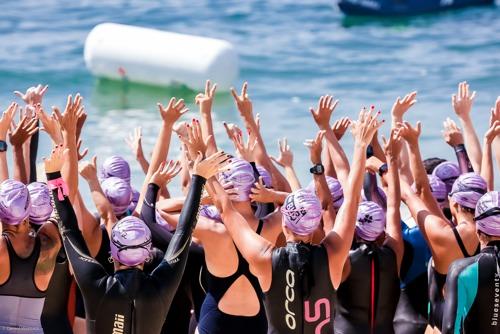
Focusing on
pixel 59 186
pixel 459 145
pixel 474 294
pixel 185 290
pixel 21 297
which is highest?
pixel 59 186

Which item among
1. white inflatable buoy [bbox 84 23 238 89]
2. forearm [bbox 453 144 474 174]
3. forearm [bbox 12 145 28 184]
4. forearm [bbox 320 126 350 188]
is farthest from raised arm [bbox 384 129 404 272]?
white inflatable buoy [bbox 84 23 238 89]

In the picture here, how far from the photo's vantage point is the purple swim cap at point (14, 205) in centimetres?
620

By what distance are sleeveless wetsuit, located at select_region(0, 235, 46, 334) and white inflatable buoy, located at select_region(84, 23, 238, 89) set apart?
14.2 m

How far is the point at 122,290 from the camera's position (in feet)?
19.1

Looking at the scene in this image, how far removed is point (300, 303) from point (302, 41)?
21353 millimetres

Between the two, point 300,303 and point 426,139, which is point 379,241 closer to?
point 300,303

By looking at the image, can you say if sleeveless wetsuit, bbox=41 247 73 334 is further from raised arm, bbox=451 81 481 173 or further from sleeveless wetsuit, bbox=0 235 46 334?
raised arm, bbox=451 81 481 173

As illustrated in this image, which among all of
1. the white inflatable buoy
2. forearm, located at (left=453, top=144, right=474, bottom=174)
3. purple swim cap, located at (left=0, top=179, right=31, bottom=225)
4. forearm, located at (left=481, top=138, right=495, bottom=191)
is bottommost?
the white inflatable buoy

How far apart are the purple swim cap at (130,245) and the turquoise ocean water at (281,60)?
909cm

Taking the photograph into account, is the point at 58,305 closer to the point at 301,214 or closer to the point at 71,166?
the point at 71,166

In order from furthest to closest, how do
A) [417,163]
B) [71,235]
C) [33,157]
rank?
[33,157], [417,163], [71,235]

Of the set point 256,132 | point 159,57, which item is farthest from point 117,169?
point 159,57

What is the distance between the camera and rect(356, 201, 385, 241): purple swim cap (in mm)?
6945

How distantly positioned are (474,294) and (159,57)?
1557 centimetres
